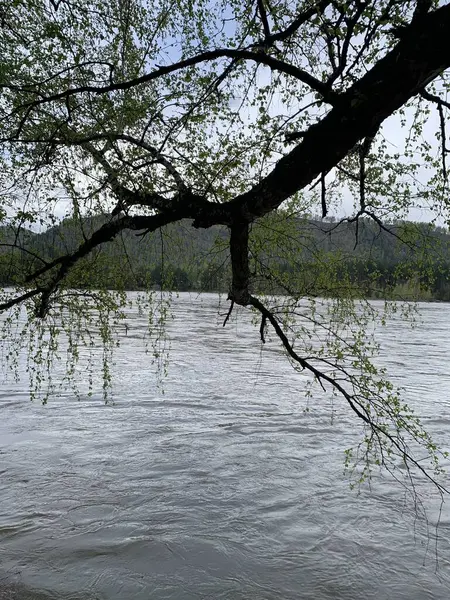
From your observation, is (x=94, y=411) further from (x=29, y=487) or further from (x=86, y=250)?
(x=86, y=250)

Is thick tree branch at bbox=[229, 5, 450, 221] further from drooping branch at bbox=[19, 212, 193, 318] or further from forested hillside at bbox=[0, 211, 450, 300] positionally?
forested hillside at bbox=[0, 211, 450, 300]

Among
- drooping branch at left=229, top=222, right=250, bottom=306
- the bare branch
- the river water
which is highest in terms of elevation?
the bare branch

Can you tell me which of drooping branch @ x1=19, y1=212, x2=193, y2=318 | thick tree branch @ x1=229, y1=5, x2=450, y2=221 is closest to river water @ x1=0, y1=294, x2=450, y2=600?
drooping branch @ x1=19, y1=212, x2=193, y2=318

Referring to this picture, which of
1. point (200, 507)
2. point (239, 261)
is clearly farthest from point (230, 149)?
point (200, 507)

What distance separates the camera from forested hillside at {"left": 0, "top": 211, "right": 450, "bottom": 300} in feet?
25.7

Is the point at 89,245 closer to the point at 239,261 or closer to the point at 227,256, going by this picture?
the point at 227,256

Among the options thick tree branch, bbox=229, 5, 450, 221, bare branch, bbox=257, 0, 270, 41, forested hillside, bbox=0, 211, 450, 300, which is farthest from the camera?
forested hillside, bbox=0, 211, 450, 300

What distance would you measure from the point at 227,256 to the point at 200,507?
4409mm

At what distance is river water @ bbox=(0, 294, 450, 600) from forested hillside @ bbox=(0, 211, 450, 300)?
764 millimetres

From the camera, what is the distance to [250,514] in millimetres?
9242

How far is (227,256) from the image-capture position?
777cm

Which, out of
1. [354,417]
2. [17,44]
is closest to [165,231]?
[17,44]

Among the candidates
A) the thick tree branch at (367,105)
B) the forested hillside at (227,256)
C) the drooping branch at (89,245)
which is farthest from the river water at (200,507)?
the thick tree branch at (367,105)

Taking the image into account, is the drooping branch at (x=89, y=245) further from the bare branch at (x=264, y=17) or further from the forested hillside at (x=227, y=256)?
the bare branch at (x=264, y=17)
